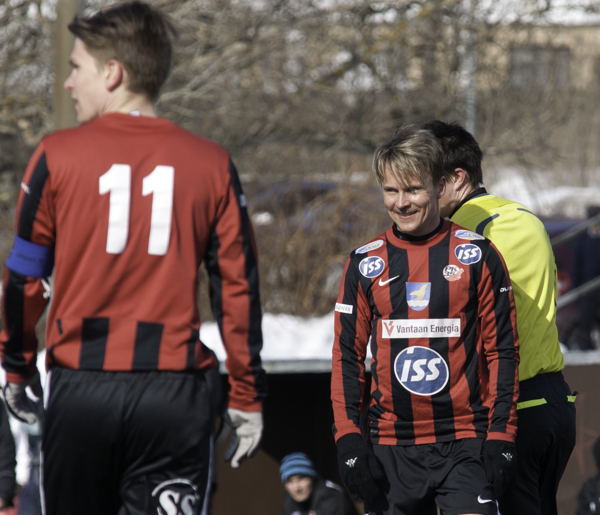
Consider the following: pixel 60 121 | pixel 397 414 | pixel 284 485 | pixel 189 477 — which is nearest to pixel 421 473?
pixel 397 414

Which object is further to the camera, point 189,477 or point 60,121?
point 60,121

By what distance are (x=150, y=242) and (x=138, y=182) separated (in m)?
0.18

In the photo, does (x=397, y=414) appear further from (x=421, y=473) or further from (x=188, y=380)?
(x=188, y=380)

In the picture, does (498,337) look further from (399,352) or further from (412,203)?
(412,203)

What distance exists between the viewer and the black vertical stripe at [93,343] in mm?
2277

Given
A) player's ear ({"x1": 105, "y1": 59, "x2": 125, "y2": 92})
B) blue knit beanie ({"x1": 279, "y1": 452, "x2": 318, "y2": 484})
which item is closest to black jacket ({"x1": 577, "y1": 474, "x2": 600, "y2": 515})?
blue knit beanie ({"x1": 279, "y1": 452, "x2": 318, "y2": 484})

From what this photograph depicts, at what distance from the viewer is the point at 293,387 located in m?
5.28

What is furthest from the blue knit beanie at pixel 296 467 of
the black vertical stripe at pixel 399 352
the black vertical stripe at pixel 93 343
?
the black vertical stripe at pixel 93 343

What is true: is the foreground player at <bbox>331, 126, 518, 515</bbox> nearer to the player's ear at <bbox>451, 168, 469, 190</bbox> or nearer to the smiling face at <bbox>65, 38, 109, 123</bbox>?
the player's ear at <bbox>451, 168, 469, 190</bbox>

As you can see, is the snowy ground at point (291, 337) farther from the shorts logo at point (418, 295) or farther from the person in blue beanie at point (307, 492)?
the shorts logo at point (418, 295)

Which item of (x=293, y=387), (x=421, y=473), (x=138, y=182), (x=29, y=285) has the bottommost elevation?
(x=293, y=387)

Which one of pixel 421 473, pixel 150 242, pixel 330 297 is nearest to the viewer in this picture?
pixel 150 242

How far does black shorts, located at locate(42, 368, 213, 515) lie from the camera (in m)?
2.24

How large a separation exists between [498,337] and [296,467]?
244 centimetres
